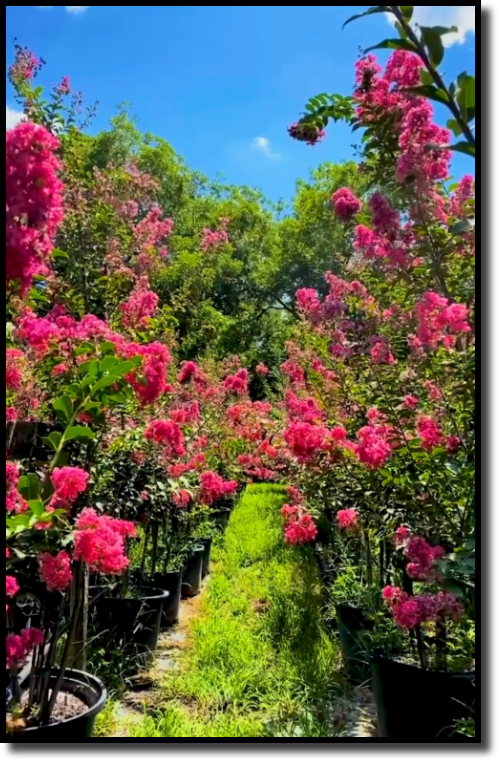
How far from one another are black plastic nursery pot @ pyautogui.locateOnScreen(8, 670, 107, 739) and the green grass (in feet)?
1.03

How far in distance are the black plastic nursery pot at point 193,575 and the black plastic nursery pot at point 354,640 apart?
1.41 metres

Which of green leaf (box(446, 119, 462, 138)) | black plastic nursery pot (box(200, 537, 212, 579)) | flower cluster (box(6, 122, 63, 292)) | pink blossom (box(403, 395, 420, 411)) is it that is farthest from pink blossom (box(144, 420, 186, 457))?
black plastic nursery pot (box(200, 537, 212, 579))

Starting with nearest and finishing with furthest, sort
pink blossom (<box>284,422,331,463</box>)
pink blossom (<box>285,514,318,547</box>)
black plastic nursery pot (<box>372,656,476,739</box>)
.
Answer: black plastic nursery pot (<box>372,656,476,739</box>) < pink blossom (<box>284,422,331,463</box>) < pink blossom (<box>285,514,318,547</box>)

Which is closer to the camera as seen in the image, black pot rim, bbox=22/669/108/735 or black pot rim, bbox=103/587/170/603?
black pot rim, bbox=22/669/108/735

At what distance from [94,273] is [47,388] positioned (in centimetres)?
61

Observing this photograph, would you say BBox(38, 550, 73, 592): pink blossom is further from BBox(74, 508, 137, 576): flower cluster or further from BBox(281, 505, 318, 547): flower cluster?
BBox(281, 505, 318, 547): flower cluster

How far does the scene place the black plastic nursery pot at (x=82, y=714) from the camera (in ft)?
5.16

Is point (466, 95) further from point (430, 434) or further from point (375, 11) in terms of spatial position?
point (430, 434)

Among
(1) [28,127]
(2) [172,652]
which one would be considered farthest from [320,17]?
(2) [172,652]

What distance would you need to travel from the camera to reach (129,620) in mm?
2785

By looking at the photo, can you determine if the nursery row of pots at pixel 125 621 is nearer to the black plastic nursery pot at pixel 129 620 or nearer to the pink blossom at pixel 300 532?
the black plastic nursery pot at pixel 129 620

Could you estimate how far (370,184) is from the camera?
1.78 m

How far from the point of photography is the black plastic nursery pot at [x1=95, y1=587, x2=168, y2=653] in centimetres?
277

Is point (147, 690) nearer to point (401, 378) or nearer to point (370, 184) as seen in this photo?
point (401, 378)
